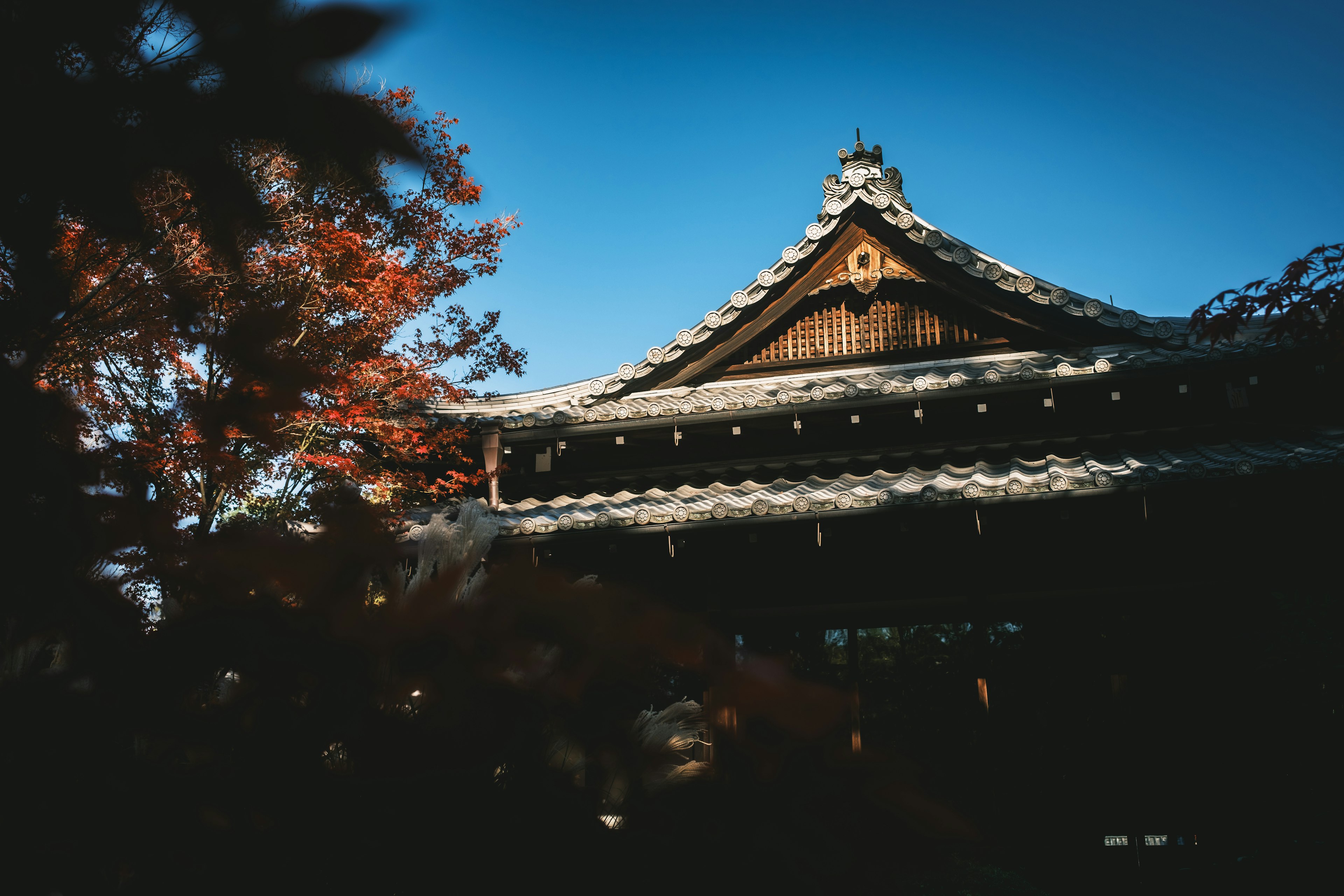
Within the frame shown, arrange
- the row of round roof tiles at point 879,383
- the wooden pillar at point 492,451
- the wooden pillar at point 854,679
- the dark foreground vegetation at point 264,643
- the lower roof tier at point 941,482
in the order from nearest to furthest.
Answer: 1. the dark foreground vegetation at point 264,643
2. the lower roof tier at point 941,482
3. the wooden pillar at point 854,679
4. the row of round roof tiles at point 879,383
5. the wooden pillar at point 492,451

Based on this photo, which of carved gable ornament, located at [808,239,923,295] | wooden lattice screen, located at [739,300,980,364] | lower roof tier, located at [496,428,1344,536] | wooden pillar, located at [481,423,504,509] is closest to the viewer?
lower roof tier, located at [496,428,1344,536]

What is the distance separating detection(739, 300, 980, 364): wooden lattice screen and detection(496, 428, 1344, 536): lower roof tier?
1.60 meters

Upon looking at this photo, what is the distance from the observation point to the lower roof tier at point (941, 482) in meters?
6.65

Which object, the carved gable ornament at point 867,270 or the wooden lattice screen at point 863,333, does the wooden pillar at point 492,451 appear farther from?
the carved gable ornament at point 867,270

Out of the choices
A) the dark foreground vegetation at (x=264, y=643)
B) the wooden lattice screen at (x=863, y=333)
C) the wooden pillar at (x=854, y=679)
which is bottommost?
the wooden pillar at (x=854, y=679)

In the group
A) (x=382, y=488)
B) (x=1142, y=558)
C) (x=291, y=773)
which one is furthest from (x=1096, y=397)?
(x=291, y=773)

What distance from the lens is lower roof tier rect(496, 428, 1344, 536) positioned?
21.8ft

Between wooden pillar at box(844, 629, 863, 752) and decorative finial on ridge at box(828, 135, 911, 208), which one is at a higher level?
decorative finial on ridge at box(828, 135, 911, 208)

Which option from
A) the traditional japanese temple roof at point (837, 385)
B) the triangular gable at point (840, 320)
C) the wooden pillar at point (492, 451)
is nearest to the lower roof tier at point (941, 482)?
the wooden pillar at point (492, 451)

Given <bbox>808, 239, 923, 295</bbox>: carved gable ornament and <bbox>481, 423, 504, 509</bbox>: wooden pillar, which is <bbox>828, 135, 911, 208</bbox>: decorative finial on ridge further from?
<bbox>481, 423, 504, 509</bbox>: wooden pillar

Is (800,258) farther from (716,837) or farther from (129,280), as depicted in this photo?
(716,837)

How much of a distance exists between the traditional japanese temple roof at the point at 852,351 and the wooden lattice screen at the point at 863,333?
0.14m

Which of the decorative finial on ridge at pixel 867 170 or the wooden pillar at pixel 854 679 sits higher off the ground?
the decorative finial on ridge at pixel 867 170

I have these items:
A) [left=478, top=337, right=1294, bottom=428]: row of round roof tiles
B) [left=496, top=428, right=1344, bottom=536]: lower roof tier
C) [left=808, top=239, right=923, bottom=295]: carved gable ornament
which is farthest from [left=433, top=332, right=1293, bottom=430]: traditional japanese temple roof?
[left=808, top=239, right=923, bottom=295]: carved gable ornament
